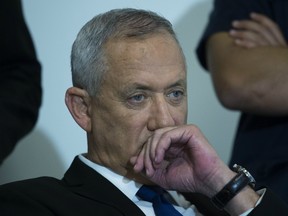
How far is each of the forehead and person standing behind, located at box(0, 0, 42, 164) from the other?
1.49 feet

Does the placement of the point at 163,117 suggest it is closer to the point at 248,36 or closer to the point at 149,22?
the point at 149,22

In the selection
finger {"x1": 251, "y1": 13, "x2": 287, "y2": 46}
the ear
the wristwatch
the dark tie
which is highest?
finger {"x1": 251, "y1": 13, "x2": 287, "y2": 46}

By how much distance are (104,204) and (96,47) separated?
1.19 feet

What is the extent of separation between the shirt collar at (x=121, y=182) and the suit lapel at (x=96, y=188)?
→ 0.03 meters

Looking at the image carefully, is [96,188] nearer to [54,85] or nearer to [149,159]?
[149,159]

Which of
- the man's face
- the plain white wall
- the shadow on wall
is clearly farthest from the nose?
the shadow on wall

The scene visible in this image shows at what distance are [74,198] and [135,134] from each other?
0.20 meters

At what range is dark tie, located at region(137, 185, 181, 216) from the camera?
1.43 metres

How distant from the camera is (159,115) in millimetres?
1394

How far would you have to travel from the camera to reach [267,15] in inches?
75.2

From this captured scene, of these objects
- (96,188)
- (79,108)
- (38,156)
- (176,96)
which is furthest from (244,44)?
(38,156)

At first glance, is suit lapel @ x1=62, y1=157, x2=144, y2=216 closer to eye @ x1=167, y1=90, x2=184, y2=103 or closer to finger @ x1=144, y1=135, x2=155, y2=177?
finger @ x1=144, y1=135, x2=155, y2=177

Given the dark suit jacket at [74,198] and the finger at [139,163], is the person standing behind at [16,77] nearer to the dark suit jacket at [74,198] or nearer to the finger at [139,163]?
the dark suit jacket at [74,198]

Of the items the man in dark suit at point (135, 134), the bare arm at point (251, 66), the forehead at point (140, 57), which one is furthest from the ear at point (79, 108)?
the bare arm at point (251, 66)
